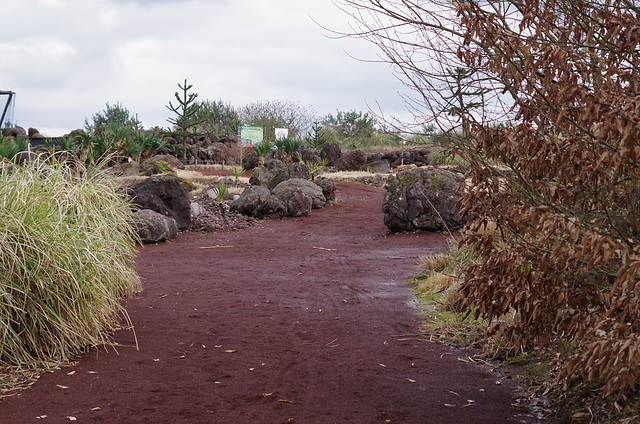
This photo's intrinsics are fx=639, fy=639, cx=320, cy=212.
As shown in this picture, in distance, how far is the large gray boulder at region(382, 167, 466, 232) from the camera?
12406 mm

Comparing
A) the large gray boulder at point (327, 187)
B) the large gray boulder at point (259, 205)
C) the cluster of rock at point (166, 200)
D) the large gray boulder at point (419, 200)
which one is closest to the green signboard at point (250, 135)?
the large gray boulder at point (327, 187)

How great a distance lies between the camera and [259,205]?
51.9 feet

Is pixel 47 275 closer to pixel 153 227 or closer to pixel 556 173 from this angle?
pixel 556 173

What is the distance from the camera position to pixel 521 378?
4.75 meters

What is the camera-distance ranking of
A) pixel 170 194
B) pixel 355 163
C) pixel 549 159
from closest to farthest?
pixel 549 159
pixel 170 194
pixel 355 163

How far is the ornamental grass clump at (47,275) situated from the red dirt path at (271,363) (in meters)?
0.28

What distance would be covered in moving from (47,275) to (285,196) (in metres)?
11.7

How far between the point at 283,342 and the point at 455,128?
2910 millimetres

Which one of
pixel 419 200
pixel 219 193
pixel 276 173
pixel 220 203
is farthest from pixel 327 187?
pixel 419 200

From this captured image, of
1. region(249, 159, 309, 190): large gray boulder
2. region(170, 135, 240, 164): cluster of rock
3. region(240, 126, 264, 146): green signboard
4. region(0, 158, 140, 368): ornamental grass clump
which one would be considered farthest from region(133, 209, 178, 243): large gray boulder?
region(240, 126, 264, 146): green signboard

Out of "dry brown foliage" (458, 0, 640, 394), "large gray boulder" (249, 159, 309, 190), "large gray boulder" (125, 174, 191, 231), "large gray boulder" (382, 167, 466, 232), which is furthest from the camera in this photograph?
"large gray boulder" (249, 159, 309, 190)

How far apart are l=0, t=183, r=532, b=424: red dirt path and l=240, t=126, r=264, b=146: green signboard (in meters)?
22.7

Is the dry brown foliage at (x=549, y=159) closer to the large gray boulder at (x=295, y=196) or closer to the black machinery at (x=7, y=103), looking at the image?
the large gray boulder at (x=295, y=196)

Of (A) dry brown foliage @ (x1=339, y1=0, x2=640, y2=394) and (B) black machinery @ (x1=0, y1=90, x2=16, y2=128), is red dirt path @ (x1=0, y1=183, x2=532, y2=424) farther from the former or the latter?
(B) black machinery @ (x1=0, y1=90, x2=16, y2=128)
